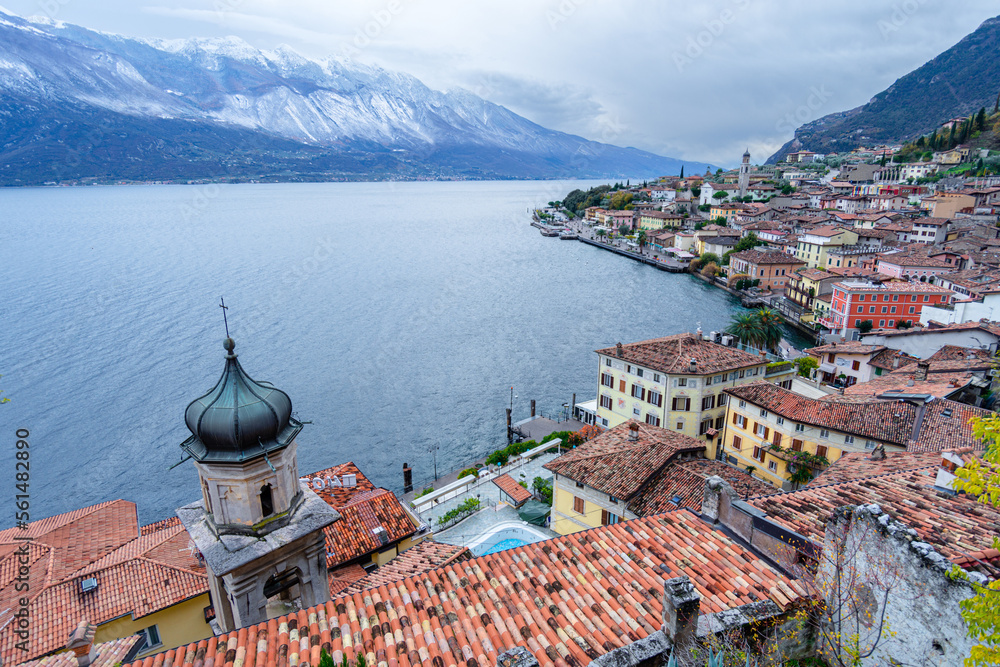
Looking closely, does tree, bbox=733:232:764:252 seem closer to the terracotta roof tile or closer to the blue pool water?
the terracotta roof tile

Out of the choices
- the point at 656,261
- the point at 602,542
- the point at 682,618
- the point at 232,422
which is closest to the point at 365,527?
the point at 232,422

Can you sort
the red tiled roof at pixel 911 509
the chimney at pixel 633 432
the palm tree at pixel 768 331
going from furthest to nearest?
the palm tree at pixel 768 331, the chimney at pixel 633 432, the red tiled roof at pixel 911 509

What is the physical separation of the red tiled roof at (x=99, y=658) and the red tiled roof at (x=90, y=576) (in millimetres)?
5129

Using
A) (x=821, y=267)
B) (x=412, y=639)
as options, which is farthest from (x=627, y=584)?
(x=821, y=267)

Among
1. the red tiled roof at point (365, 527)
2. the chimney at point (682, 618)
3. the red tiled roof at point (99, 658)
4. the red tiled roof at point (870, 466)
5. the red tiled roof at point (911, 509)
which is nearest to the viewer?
the chimney at point (682, 618)

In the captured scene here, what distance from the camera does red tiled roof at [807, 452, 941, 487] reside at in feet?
55.2

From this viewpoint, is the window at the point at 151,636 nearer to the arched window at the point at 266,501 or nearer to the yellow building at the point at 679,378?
the arched window at the point at 266,501

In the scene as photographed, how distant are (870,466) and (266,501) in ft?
64.3

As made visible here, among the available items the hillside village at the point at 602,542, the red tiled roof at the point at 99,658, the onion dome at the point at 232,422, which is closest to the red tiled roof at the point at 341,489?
the hillside village at the point at 602,542

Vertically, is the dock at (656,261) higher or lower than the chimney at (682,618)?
lower

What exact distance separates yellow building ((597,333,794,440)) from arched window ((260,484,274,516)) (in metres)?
29.8

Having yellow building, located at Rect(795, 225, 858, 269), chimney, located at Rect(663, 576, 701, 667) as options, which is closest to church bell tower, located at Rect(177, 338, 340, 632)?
chimney, located at Rect(663, 576, 701, 667)

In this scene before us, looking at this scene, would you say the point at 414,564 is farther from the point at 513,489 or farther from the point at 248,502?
the point at 513,489

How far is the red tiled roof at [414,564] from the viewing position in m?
14.4
